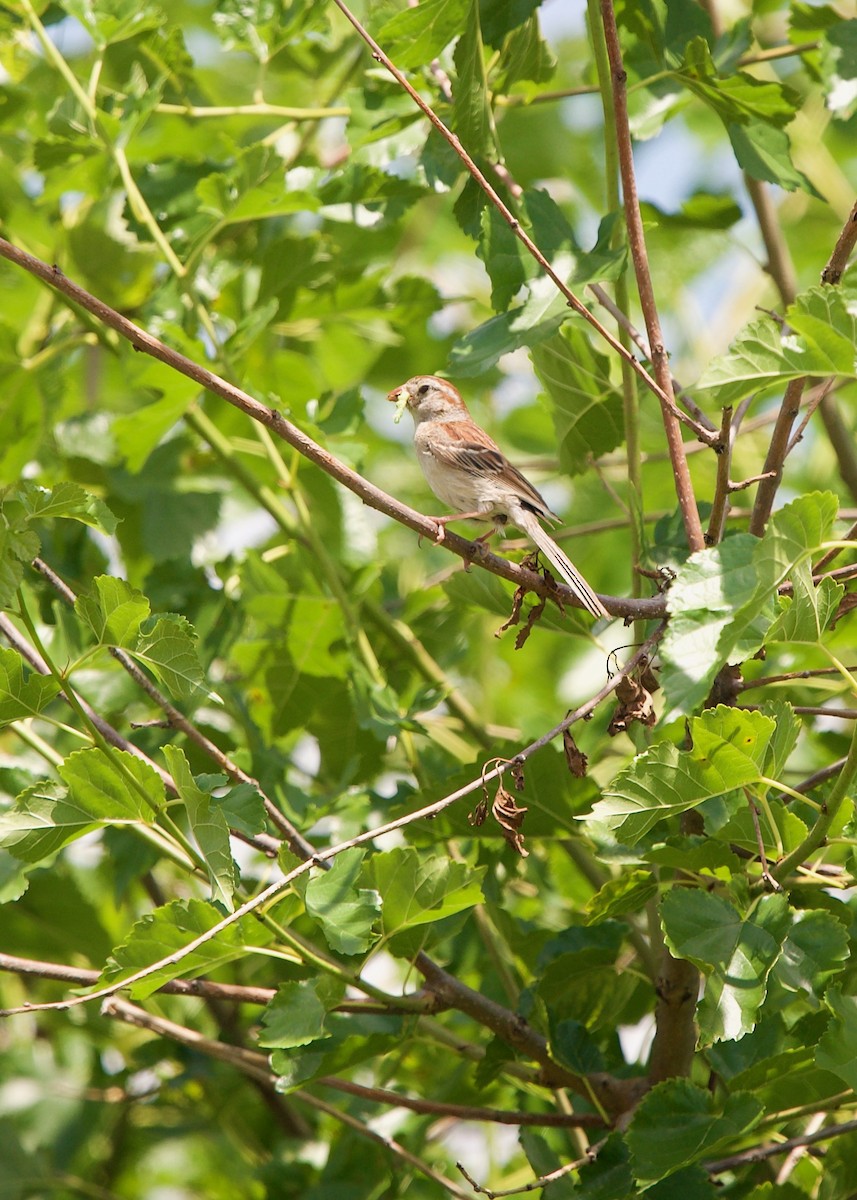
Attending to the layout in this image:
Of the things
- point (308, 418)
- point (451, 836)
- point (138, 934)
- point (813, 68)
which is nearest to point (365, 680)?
A: point (451, 836)

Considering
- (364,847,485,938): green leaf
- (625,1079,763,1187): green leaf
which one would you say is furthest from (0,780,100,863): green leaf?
(625,1079,763,1187): green leaf

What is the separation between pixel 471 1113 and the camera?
270cm

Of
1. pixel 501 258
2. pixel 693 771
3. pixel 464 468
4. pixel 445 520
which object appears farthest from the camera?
pixel 464 468

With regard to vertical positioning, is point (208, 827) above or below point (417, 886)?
above

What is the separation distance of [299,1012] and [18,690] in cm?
79

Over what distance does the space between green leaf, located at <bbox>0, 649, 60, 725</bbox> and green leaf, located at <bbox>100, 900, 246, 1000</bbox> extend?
429 mm

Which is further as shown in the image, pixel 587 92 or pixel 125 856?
pixel 125 856

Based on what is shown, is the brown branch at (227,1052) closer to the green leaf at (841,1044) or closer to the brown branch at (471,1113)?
the brown branch at (471,1113)

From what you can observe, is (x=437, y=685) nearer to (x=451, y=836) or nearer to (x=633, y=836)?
(x=451, y=836)

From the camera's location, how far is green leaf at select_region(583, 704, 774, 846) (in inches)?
82.0

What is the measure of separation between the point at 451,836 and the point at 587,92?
181cm

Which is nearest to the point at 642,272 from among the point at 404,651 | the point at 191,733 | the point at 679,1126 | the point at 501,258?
the point at 501,258

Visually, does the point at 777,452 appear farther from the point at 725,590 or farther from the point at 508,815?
the point at 508,815

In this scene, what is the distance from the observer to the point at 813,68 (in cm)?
352
